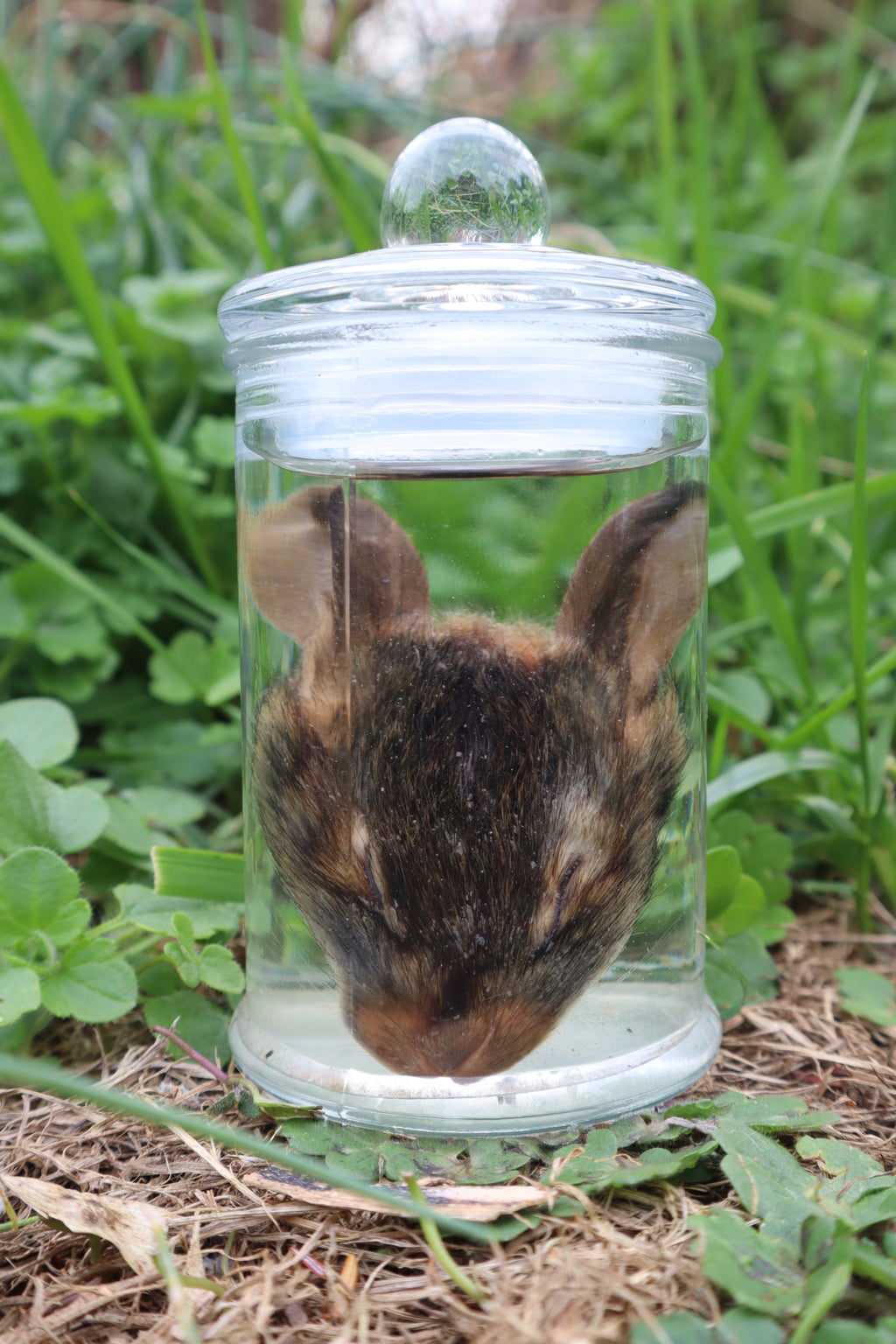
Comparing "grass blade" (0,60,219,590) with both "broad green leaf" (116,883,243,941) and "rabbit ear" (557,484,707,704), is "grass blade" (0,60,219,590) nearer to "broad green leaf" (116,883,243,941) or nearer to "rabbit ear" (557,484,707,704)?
"broad green leaf" (116,883,243,941)

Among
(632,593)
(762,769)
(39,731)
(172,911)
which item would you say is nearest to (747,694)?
(762,769)

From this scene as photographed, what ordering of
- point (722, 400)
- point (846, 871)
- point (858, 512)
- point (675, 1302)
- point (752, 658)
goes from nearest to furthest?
point (675, 1302)
point (858, 512)
point (846, 871)
point (752, 658)
point (722, 400)

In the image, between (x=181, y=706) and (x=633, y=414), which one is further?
(x=181, y=706)

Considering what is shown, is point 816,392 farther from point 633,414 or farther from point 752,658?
point 633,414

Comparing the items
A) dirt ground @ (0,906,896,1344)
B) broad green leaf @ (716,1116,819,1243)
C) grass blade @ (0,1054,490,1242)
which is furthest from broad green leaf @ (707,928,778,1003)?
grass blade @ (0,1054,490,1242)

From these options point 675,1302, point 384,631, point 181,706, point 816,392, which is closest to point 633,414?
point 384,631

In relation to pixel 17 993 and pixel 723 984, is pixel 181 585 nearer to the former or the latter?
pixel 17 993
